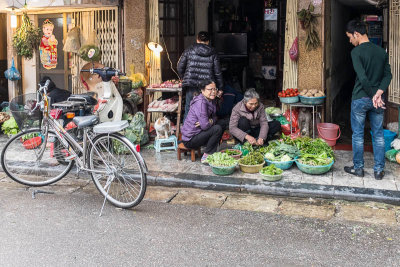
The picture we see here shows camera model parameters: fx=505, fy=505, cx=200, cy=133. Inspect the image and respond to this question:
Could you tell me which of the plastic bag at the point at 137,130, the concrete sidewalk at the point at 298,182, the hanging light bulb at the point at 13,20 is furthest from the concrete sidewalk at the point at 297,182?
the hanging light bulb at the point at 13,20

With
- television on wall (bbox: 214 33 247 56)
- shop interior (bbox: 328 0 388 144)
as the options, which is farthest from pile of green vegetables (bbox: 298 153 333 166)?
television on wall (bbox: 214 33 247 56)

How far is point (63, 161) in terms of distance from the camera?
782 centimetres

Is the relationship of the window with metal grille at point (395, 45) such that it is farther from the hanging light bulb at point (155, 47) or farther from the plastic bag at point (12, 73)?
the plastic bag at point (12, 73)

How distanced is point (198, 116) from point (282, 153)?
59.3 inches

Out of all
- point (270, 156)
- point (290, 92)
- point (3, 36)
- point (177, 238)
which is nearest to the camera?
point (177, 238)

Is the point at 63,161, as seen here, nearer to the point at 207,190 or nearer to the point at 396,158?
the point at 207,190

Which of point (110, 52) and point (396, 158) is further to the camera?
point (110, 52)

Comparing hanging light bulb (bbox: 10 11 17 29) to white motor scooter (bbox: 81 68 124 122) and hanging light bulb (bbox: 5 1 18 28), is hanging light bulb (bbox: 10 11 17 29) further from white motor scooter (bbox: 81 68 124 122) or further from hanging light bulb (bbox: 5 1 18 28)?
white motor scooter (bbox: 81 68 124 122)

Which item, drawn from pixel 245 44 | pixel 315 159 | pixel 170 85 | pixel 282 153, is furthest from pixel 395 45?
pixel 245 44

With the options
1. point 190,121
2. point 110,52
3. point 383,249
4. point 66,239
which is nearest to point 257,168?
point 190,121

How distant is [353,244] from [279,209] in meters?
1.35

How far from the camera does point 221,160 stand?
7.88 meters

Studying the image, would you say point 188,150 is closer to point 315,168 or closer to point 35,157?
point 315,168

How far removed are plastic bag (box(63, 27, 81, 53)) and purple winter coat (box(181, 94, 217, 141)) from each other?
3.94m
